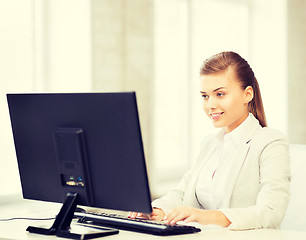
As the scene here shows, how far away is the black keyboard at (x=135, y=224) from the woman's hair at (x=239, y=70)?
24.5 inches

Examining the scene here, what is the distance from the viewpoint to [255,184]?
1.89 m

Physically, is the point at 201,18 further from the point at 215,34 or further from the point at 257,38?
the point at 257,38

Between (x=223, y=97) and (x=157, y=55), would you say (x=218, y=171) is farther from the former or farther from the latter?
(x=157, y=55)

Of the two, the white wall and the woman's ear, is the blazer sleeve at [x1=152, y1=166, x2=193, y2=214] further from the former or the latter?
the white wall

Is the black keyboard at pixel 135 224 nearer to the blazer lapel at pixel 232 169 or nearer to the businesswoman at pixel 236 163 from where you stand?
Result: the businesswoman at pixel 236 163

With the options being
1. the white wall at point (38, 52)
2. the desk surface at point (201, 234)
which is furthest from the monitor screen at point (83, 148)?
the white wall at point (38, 52)

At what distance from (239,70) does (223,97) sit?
0.14 m

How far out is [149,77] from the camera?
3.66m

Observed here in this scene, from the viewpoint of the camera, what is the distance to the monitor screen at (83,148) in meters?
1.47

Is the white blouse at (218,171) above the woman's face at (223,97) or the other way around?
the other way around

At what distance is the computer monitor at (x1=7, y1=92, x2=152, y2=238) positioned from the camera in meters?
1.47

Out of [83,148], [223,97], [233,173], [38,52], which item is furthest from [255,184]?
[38,52]

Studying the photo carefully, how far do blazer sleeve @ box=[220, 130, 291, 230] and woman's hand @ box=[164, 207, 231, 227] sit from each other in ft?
0.08

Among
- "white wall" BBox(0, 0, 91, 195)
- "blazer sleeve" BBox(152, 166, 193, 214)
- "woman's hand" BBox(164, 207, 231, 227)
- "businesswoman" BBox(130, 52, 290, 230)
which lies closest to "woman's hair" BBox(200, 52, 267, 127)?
"businesswoman" BBox(130, 52, 290, 230)
